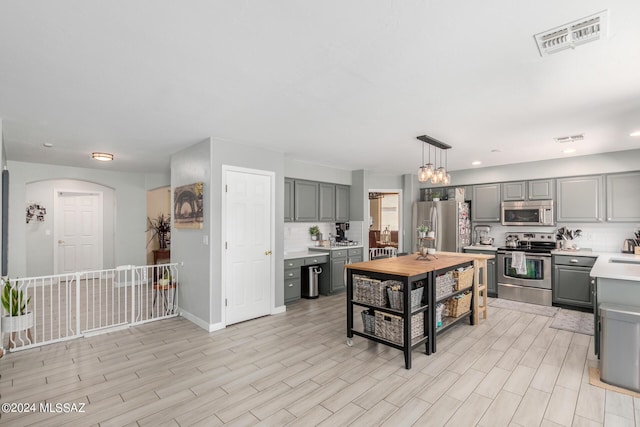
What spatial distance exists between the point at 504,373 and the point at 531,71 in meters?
2.64

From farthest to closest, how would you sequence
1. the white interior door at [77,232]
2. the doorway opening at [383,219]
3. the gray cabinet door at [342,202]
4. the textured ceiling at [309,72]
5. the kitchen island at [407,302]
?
the doorway opening at [383,219]
the white interior door at [77,232]
the gray cabinet door at [342,202]
the kitchen island at [407,302]
the textured ceiling at [309,72]

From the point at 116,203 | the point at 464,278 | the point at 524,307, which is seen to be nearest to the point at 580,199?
the point at 524,307

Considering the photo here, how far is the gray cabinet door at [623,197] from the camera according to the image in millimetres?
4844

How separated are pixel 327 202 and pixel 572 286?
14.2 feet

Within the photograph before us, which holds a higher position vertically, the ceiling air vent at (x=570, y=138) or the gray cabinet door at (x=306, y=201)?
the ceiling air vent at (x=570, y=138)

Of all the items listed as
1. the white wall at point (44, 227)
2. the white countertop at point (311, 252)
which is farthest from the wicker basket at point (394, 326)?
the white wall at point (44, 227)

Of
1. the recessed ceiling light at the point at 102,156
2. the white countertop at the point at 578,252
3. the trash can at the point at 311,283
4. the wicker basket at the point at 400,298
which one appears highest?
the recessed ceiling light at the point at 102,156

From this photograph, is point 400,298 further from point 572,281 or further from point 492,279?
point 572,281

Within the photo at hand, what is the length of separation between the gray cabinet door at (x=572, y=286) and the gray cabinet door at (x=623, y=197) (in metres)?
1.02

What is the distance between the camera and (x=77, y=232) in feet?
24.2

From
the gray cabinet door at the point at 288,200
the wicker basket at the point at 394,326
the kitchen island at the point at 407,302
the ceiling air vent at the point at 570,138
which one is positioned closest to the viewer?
the kitchen island at the point at 407,302

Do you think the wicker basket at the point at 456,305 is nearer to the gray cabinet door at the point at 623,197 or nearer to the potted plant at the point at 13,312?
the gray cabinet door at the point at 623,197

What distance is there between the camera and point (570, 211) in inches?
212

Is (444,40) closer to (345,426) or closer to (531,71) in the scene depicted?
(531,71)
